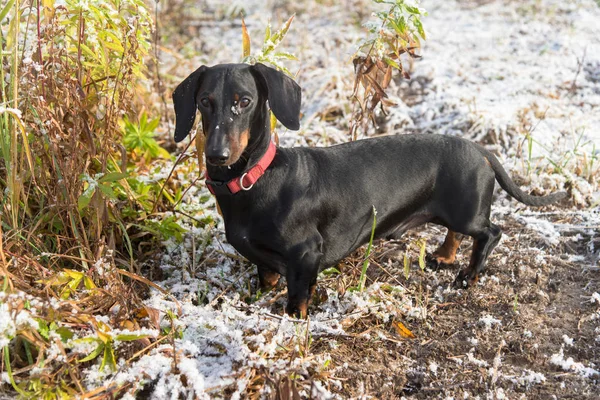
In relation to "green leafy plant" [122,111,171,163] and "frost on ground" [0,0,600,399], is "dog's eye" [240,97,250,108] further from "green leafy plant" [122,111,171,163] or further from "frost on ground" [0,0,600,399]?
"green leafy plant" [122,111,171,163]

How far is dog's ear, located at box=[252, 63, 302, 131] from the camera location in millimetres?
2705

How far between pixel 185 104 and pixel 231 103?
1.11ft

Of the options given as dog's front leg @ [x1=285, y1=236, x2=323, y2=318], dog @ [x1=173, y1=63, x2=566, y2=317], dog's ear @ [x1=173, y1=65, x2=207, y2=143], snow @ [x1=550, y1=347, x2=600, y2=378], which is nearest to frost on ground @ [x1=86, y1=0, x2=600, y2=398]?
snow @ [x1=550, y1=347, x2=600, y2=378]

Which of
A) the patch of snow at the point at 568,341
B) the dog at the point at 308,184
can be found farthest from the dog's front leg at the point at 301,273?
the patch of snow at the point at 568,341

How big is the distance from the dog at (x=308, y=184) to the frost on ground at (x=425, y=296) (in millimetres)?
257

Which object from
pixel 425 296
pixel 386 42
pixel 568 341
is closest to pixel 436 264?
pixel 425 296

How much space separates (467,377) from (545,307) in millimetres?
820

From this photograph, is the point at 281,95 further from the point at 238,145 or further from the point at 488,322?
the point at 488,322

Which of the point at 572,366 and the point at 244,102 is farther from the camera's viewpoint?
the point at 572,366

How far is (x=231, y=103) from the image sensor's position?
8.50 ft

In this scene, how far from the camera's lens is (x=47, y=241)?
10.1 feet

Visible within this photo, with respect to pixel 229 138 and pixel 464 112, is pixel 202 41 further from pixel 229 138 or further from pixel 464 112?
pixel 229 138

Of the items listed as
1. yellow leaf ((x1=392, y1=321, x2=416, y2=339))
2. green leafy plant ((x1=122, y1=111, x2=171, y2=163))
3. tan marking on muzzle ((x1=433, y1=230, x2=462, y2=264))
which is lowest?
yellow leaf ((x1=392, y1=321, x2=416, y2=339))

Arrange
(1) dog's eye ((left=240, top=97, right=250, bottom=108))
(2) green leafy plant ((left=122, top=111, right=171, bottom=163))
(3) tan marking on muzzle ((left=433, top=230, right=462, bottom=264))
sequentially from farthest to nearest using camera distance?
1. (2) green leafy plant ((left=122, top=111, right=171, bottom=163))
2. (3) tan marking on muzzle ((left=433, top=230, right=462, bottom=264))
3. (1) dog's eye ((left=240, top=97, right=250, bottom=108))
